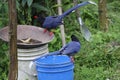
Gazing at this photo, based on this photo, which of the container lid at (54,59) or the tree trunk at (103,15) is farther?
the tree trunk at (103,15)

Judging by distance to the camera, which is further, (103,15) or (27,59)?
(103,15)

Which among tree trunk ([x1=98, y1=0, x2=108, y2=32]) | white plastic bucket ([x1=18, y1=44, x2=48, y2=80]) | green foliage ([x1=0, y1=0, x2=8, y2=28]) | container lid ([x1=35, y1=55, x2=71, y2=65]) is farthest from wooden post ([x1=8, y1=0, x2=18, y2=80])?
tree trunk ([x1=98, y1=0, x2=108, y2=32])

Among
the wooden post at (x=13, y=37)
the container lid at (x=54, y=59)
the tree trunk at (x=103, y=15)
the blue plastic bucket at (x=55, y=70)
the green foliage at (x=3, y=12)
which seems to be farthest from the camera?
the tree trunk at (x=103, y=15)

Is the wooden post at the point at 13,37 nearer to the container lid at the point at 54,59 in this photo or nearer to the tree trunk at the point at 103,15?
the container lid at the point at 54,59

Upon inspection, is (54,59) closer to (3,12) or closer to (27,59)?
(27,59)

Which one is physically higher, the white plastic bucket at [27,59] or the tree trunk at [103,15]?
the tree trunk at [103,15]

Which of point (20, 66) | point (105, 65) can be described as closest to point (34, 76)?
point (20, 66)

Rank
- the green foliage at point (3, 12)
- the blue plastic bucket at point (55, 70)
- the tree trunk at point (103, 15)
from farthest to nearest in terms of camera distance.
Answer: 1. the tree trunk at point (103, 15)
2. the green foliage at point (3, 12)
3. the blue plastic bucket at point (55, 70)

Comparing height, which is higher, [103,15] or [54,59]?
[103,15]

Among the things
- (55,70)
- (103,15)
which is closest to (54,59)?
(55,70)

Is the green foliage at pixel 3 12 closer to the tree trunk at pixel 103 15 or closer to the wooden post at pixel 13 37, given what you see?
the tree trunk at pixel 103 15

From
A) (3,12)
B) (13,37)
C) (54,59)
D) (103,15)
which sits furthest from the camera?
(103,15)

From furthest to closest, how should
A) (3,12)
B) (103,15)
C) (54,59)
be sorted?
(103,15) < (3,12) < (54,59)

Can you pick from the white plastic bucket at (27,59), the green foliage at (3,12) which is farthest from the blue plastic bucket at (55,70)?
the green foliage at (3,12)
